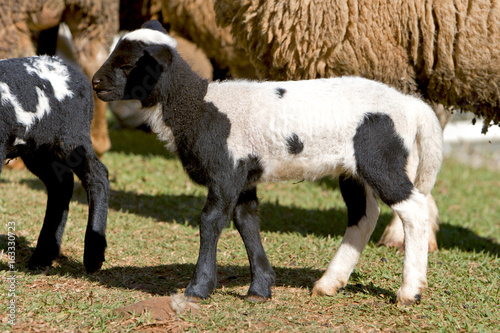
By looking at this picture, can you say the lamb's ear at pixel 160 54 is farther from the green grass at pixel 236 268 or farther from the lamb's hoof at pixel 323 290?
the lamb's hoof at pixel 323 290

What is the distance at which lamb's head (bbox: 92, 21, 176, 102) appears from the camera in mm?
3627

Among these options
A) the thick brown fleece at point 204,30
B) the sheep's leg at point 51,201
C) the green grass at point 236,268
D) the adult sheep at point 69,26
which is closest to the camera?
the green grass at point 236,268

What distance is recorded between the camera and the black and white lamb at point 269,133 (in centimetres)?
361

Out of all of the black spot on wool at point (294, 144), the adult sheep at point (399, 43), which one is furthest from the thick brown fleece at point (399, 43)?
the black spot on wool at point (294, 144)

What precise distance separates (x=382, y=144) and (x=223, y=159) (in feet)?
3.09

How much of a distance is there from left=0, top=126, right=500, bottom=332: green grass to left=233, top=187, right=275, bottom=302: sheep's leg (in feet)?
0.43

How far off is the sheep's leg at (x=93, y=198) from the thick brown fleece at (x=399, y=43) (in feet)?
5.72

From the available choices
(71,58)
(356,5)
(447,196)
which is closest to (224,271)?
(356,5)

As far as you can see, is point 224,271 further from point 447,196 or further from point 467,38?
point 447,196

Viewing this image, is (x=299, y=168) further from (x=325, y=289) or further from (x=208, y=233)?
(x=325, y=289)

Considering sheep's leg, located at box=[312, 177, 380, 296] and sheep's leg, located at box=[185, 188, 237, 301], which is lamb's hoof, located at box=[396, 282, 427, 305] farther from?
sheep's leg, located at box=[185, 188, 237, 301]

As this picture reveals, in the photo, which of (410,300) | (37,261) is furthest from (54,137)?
(410,300)

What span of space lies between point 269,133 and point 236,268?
1.39 meters

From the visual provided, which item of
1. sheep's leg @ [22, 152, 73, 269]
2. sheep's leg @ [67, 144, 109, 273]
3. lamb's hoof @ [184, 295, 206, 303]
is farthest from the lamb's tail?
sheep's leg @ [22, 152, 73, 269]
